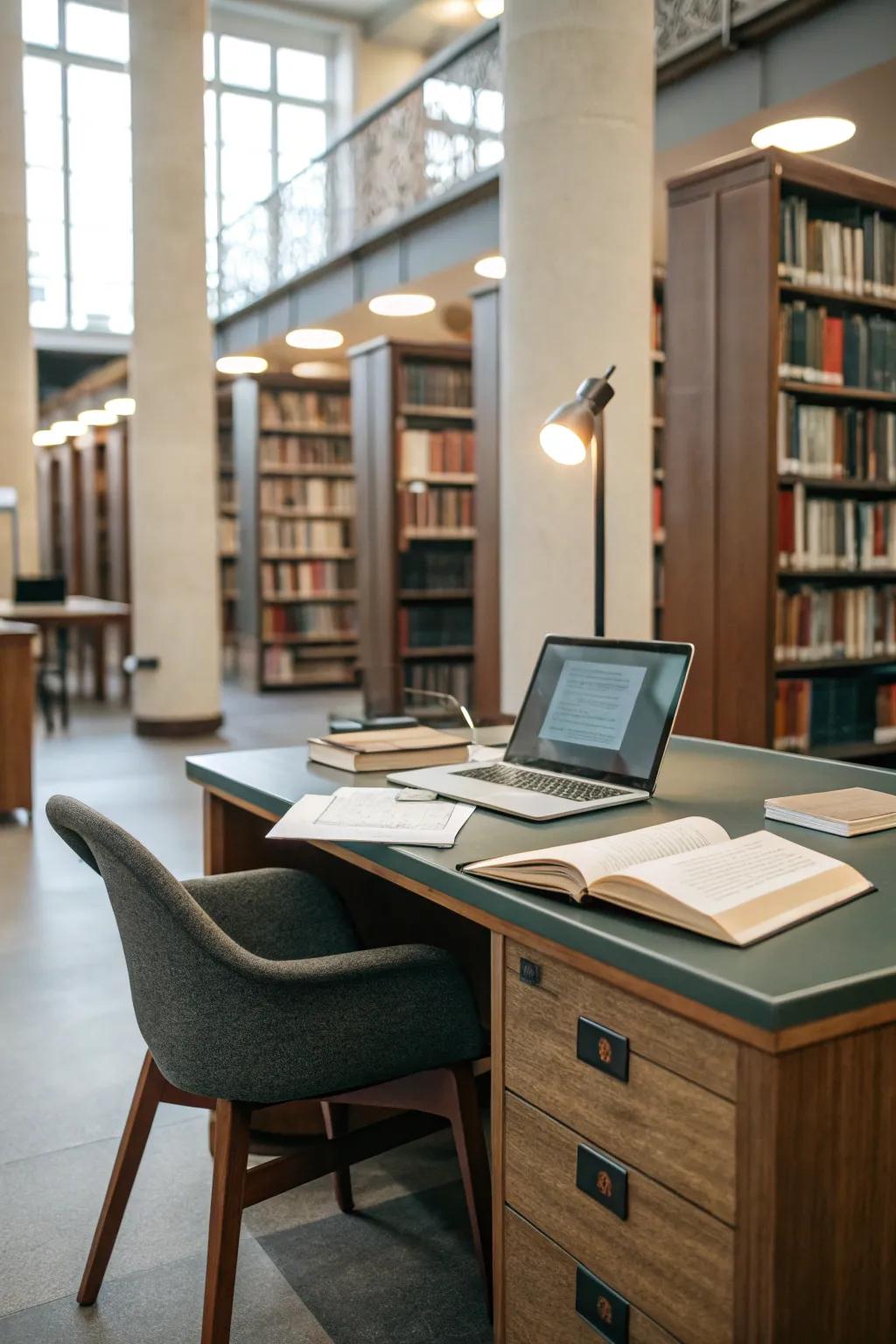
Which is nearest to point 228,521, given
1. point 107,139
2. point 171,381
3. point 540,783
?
point 171,381

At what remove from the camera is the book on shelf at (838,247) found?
15.2 ft

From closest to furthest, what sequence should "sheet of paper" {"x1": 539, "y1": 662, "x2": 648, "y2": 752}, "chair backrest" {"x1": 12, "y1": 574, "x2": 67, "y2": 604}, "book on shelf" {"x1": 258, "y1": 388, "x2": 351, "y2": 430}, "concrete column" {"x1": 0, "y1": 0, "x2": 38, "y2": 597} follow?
"sheet of paper" {"x1": 539, "y1": 662, "x2": 648, "y2": 752} → "chair backrest" {"x1": 12, "y1": 574, "x2": 67, "y2": 604} → "book on shelf" {"x1": 258, "y1": 388, "x2": 351, "y2": 430} → "concrete column" {"x1": 0, "y1": 0, "x2": 38, "y2": 597}

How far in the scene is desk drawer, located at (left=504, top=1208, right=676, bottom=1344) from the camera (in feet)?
4.79

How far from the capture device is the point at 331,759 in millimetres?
2410

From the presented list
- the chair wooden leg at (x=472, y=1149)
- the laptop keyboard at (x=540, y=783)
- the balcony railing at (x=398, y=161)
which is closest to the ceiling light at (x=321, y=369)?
the balcony railing at (x=398, y=161)

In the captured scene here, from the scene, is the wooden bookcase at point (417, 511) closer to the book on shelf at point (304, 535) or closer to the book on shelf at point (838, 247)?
the book on shelf at point (304, 535)

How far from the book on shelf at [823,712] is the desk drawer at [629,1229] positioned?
344 centimetres

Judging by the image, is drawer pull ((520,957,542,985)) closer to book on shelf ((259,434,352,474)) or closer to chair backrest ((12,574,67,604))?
chair backrest ((12,574,67,604))

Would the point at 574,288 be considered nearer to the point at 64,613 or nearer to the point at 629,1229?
the point at 629,1229

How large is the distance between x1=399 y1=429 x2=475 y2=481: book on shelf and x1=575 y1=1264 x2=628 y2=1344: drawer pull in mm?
7017

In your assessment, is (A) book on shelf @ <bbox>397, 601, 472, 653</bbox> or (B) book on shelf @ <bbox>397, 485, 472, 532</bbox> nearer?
(B) book on shelf @ <bbox>397, 485, 472, 532</bbox>

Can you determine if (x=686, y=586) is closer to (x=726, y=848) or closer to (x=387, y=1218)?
(x=387, y=1218)

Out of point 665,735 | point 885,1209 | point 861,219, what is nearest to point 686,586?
point 861,219

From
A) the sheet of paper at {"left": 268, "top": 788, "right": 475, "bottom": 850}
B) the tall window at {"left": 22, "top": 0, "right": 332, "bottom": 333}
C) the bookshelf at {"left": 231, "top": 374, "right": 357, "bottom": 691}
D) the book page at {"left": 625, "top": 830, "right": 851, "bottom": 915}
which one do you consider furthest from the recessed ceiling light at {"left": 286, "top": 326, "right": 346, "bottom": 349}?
the book page at {"left": 625, "top": 830, "right": 851, "bottom": 915}
